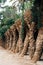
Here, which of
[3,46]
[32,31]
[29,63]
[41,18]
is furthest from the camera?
[3,46]

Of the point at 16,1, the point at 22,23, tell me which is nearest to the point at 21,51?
the point at 22,23

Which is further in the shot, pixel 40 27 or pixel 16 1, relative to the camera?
pixel 16 1


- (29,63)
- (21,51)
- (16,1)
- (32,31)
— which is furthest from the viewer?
(21,51)

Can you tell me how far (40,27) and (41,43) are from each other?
132 cm

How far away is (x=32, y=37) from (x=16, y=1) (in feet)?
10.5

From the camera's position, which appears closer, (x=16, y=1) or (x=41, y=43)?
(x=41, y=43)

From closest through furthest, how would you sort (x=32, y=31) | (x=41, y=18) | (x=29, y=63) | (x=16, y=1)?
(x=29, y=63), (x=41, y=18), (x=32, y=31), (x=16, y=1)

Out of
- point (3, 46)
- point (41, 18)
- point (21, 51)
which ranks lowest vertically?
point (3, 46)

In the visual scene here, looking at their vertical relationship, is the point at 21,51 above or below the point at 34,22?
below

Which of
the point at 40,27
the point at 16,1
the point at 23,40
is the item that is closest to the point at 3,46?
the point at 23,40

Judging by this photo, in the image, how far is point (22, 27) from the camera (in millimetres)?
20000

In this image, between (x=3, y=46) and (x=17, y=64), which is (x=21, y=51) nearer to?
(x=17, y=64)

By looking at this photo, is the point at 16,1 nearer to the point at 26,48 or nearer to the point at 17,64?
the point at 26,48

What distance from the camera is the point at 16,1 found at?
19219 millimetres
